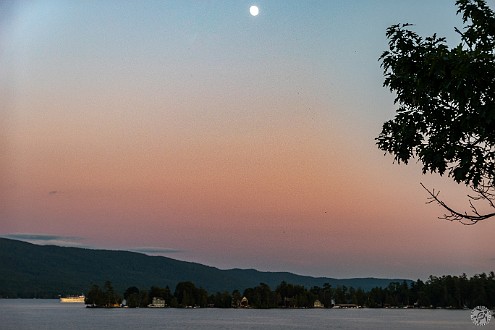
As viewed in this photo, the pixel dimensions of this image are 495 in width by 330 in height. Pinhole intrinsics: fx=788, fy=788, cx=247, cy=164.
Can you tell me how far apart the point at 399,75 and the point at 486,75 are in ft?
4.72

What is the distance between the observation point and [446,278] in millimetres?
198750

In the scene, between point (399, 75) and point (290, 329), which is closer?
point (399, 75)

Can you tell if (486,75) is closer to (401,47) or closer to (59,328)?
(401,47)

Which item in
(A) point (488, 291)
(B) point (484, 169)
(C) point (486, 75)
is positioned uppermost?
(A) point (488, 291)

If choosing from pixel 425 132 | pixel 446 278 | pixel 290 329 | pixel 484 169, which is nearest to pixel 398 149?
pixel 425 132

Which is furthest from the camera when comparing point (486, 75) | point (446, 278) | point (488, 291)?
point (446, 278)

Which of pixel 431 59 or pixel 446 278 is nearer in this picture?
pixel 431 59

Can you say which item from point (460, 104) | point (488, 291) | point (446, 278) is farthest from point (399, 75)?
point (446, 278)

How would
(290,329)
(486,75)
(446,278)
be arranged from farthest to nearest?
1. (446,278)
2. (290,329)
3. (486,75)

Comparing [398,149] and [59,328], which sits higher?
[59,328]

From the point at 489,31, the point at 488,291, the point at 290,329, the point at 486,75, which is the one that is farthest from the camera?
the point at 488,291

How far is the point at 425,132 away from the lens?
33.1 ft

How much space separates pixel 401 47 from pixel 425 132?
115cm

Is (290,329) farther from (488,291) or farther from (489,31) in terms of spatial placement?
(489,31)
